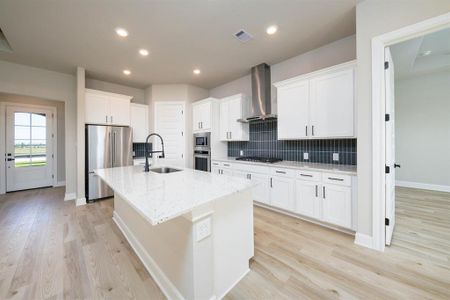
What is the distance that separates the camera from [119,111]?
13.7 ft

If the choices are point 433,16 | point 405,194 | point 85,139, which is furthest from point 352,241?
point 85,139

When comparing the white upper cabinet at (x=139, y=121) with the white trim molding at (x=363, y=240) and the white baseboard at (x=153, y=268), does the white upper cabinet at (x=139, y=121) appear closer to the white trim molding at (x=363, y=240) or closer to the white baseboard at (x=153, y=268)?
the white baseboard at (x=153, y=268)

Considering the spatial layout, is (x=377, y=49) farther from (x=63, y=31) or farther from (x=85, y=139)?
(x=85, y=139)

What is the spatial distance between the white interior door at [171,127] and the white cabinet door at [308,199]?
3.00m

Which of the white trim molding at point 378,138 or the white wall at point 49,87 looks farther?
the white wall at point 49,87

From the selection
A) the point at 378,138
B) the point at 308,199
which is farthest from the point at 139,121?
the point at 378,138

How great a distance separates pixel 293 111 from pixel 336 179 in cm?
125

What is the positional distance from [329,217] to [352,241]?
0.35m

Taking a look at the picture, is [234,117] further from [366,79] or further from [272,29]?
[366,79]

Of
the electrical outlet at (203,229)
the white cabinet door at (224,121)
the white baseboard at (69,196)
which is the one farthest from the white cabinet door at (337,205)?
the white baseboard at (69,196)

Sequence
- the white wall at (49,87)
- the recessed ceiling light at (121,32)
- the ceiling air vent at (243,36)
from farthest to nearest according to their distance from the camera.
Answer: the white wall at (49,87)
the ceiling air vent at (243,36)
the recessed ceiling light at (121,32)

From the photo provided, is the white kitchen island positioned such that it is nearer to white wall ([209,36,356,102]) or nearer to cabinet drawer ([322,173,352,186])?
cabinet drawer ([322,173,352,186])

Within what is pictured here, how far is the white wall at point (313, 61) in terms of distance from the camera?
272 cm

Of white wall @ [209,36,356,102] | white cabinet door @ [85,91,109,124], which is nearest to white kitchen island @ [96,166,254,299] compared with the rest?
white wall @ [209,36,356,102]
